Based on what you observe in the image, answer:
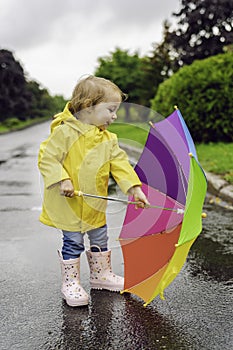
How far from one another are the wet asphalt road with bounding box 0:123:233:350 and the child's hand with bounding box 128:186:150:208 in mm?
419

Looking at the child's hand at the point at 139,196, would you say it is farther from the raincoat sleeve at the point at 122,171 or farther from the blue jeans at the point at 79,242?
the blue jeans at the point at 79,242

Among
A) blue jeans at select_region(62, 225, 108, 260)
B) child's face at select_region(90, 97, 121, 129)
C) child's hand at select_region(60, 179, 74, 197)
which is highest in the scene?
child's face at select_region(90, 97, 121, 129)

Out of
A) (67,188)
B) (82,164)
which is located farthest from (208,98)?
(67,188)

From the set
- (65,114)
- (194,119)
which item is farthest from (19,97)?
(65,114)

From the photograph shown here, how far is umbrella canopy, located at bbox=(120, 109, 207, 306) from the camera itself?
3.07m

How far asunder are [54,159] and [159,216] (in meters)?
0.72

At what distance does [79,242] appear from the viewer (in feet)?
11.2

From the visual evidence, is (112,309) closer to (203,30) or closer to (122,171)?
(122,171)

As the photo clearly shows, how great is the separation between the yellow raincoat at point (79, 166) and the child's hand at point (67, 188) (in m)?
0.08

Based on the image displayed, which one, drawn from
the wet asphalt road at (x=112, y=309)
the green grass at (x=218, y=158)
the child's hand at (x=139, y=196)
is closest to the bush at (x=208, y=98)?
the green grass at (x=218, y=158)

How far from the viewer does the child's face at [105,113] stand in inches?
131

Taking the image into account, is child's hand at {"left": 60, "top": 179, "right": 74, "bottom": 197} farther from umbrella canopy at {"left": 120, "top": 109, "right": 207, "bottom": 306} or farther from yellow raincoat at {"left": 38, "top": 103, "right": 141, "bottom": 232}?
umbrella canopy at {"left": 120, "top": 109, "right": 207, "bottom": 306}

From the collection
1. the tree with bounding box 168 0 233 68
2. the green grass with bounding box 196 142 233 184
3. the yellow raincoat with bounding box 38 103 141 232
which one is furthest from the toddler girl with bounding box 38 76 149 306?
the tree with bounding box 168 0 233 68

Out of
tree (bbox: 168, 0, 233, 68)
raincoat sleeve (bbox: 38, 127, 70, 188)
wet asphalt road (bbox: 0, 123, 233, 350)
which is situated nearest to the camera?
wet asphalt road (bbox: 0, 123, 233, 350)
